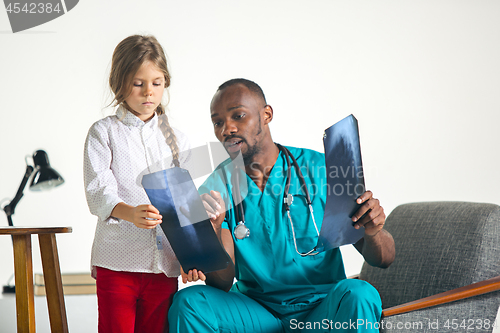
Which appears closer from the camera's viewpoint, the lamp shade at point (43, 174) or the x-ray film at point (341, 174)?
the x-ray film at point (341, 174)

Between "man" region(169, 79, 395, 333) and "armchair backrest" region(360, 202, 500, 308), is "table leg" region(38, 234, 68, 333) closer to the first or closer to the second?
"man" region(169, 79, 395, 333)

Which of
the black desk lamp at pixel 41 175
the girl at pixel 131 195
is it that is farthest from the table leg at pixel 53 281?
the black desk lamp at pixel 41 175

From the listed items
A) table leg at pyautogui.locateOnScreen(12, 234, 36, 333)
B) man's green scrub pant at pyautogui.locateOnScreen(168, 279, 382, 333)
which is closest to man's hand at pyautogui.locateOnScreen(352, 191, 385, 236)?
man's green scrub pant at pyautogui.locateOnScreen(168, 279, 382, 333)

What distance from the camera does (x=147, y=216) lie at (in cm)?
96

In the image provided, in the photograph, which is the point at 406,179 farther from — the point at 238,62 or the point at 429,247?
the point at 238,62

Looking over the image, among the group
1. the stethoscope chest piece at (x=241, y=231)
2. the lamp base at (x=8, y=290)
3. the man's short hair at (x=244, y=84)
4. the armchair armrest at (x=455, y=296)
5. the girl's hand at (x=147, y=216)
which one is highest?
the man's short hair at (x=244, y=84)

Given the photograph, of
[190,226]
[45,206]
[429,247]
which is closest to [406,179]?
[429,247]

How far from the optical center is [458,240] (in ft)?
4.13

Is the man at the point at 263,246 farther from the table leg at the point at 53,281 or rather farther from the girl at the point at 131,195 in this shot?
the table leg at the point at 53,281

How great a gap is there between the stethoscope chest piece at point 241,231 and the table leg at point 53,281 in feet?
2.00

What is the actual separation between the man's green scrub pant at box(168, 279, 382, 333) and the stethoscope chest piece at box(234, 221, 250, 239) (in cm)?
15

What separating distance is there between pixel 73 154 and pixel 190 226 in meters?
1.18

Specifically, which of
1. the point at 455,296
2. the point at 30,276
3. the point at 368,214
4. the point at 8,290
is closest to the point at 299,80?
the point at 368,214

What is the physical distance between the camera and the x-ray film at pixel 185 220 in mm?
984
